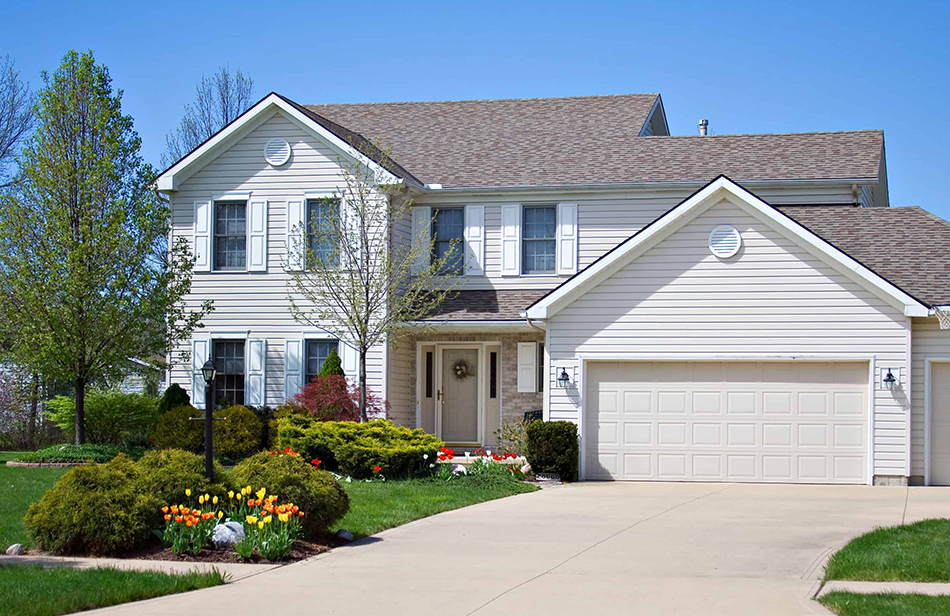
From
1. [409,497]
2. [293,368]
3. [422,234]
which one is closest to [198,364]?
[293,368]

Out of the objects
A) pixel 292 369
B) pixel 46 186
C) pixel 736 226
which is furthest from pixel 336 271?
pixel 736 226

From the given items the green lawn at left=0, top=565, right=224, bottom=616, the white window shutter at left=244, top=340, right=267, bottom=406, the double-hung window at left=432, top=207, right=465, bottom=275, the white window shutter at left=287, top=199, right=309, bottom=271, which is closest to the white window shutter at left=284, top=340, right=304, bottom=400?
the white window shutter at left=244, top=340, right=267, bottom=406

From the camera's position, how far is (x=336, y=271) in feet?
70.3

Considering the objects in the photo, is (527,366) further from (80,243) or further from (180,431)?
(80,243)

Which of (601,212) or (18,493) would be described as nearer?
(18,493)

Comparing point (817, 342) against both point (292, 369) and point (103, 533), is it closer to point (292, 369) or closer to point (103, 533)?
point (292, 369)

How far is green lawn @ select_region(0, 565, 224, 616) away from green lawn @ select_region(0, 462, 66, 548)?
1882 mm

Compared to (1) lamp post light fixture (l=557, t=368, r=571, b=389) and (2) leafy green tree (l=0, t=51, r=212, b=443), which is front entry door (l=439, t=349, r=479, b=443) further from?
(2) leafy green tree (l=0, t=51, r=212, b=443)

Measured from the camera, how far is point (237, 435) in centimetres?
2186

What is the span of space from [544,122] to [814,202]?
7.54 m

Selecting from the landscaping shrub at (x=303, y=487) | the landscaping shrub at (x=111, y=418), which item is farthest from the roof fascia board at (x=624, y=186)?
the landscaping shrub at (x=303, y=487)

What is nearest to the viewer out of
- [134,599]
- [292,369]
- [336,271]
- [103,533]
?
[134,599]

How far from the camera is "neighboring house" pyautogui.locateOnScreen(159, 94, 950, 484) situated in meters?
19.2

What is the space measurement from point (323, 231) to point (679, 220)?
742cm
